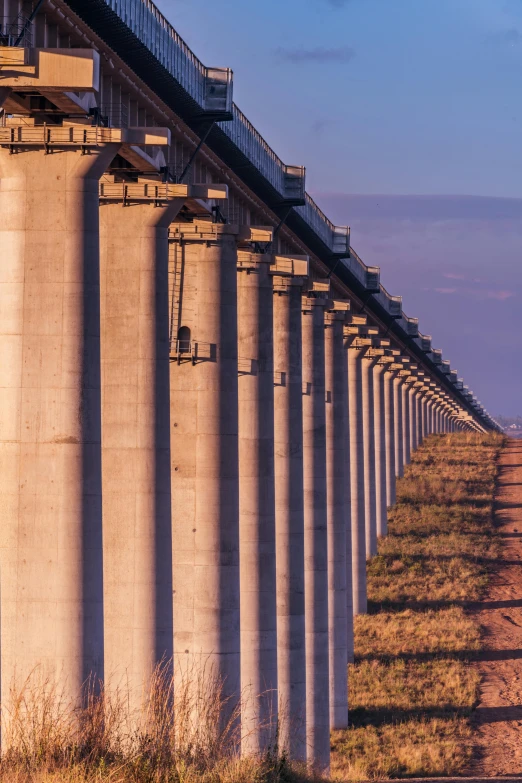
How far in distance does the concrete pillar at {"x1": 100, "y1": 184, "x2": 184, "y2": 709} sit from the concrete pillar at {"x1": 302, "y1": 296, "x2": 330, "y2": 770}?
636 inches

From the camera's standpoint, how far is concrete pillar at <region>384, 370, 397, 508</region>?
85.2 meters

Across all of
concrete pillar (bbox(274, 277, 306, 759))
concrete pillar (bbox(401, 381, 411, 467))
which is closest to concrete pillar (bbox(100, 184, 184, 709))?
concrete pillar (bbox(274, 277, 306, 759))

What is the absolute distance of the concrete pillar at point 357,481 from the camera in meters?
60.4

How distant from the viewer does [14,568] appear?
2241 centimetres

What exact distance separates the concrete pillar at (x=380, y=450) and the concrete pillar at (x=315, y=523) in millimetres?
27135

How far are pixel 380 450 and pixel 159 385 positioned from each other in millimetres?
52418

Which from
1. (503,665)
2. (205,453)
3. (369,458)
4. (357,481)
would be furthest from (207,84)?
(369,458)

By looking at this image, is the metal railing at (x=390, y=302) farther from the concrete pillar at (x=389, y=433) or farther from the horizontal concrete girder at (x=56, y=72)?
the horizontal concrete girder at (x=56, y=72)

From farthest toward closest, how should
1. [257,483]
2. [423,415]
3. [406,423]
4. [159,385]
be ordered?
[423,415] < [406,423] < [257,483] < [159,385]

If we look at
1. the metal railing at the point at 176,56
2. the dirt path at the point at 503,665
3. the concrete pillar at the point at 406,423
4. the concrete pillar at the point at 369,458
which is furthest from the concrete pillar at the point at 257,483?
the concrete pillar at the point at 406,423

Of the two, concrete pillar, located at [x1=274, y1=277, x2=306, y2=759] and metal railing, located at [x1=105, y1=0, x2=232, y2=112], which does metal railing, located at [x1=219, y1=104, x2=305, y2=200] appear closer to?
metal railing, located at [x1=105, y1=0, x2=232, y2=112]

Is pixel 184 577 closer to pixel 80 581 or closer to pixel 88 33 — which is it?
pixel 80 581

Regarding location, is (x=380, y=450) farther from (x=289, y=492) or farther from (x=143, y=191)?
(x=143, y=191)

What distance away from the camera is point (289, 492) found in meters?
42.4
